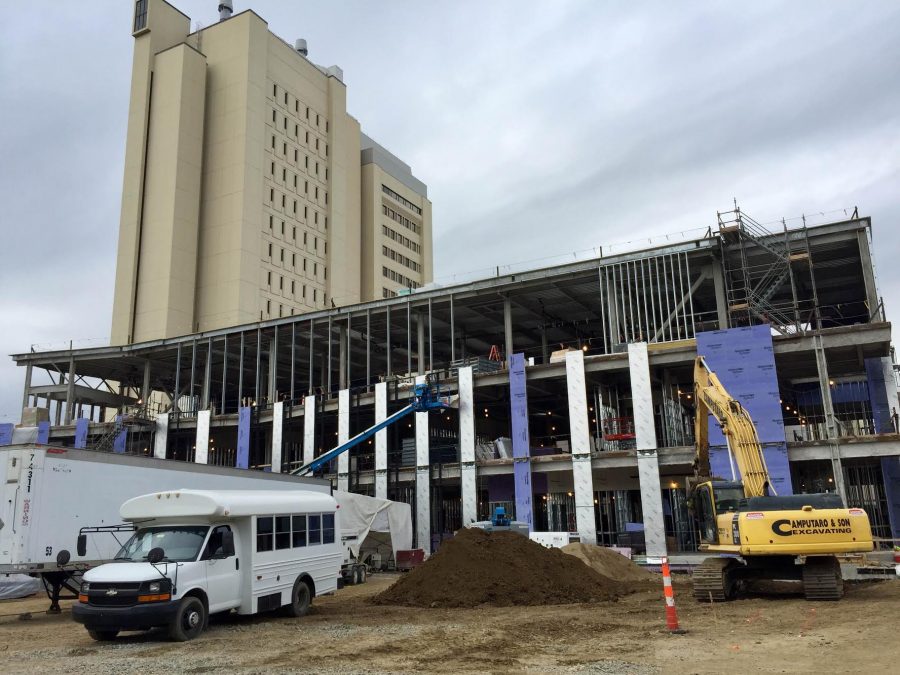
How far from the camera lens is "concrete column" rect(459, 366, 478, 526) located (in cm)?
3478

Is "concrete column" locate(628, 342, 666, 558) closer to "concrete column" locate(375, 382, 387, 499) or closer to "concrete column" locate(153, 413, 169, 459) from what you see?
"concrete column" locate(375, 382, 387, 499)

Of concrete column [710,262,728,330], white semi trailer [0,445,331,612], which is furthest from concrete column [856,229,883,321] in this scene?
white semi trailer [0,445,331,612]

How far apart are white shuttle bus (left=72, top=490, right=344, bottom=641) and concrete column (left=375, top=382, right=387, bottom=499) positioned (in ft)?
71.3

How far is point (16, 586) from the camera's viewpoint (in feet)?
71.7

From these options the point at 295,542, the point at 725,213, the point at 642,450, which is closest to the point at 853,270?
the point at 725,213

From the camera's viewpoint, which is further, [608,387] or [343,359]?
[343,359]

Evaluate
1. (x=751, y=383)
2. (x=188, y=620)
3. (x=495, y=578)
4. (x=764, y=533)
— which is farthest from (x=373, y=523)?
(x=764, y=533)

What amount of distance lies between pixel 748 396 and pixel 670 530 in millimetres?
10960

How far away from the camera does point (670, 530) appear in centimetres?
3719

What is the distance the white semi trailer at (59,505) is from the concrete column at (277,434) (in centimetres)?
2312

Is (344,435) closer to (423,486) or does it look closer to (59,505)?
(423,486)

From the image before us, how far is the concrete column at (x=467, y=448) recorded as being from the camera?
34781mm

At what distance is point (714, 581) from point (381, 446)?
81.3 feet

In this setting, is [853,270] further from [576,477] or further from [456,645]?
[456,645]
